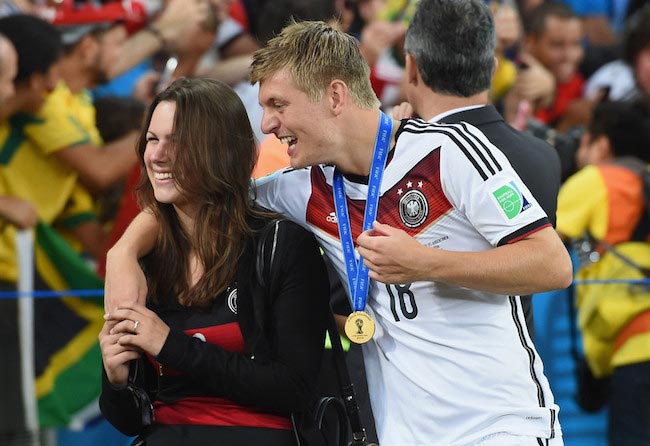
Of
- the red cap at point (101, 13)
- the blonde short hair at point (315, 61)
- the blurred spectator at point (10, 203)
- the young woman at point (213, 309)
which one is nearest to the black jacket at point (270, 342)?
the young woman at point (213, 309)

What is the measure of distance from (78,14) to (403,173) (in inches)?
151

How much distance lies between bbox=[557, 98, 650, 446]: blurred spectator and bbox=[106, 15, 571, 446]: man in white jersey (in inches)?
79.9

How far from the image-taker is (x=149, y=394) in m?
3.01

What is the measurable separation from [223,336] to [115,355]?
0.91 ft

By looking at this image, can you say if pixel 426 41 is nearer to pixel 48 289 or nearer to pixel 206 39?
pixel 48 289

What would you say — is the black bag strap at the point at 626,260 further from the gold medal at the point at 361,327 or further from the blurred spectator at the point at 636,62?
the gold medal at the point at 361,327

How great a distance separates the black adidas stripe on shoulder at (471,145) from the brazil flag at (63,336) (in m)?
2.34

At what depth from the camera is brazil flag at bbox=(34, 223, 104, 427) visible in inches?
190

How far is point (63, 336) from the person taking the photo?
A: 484 centimetres

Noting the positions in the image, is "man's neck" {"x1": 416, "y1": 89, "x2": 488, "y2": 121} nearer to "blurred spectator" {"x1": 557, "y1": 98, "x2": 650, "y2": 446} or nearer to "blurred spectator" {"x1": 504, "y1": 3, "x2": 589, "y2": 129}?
"blurred spectator" {"x1": 557, "y1": 98, "x2": 650, "y2": 446}

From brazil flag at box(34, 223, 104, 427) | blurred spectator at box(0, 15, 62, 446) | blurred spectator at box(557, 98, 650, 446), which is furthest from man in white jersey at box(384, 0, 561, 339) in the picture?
blurred spectator at box(0, 15, 62, 446)

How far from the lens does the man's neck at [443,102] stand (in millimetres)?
3744

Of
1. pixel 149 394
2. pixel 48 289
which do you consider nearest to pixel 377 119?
pixel 149 394

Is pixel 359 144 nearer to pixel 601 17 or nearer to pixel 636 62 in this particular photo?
pixel 636 62
